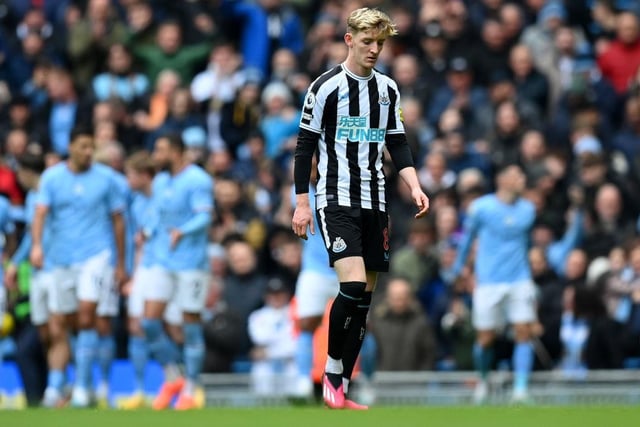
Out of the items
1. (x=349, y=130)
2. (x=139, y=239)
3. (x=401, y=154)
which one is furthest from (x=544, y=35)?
(x=349, y=130)

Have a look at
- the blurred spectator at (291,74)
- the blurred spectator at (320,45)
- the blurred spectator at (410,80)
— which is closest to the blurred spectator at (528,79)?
the blurred spectator at (410,80)

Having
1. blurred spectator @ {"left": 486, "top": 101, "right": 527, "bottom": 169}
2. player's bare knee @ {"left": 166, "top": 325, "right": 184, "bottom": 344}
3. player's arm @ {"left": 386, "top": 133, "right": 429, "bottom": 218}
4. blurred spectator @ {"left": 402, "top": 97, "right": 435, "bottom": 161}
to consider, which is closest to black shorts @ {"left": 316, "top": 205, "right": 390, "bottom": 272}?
player's arm @ {"left": 386, "top": 133, "right": 429, "bottom": 218}

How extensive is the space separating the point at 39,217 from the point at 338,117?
495 centimetres

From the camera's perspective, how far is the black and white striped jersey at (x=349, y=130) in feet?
35.2

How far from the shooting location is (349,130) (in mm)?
10820

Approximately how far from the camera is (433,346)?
1700cm

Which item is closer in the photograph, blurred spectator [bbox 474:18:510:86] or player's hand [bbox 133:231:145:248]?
player's hand [bbox 133:231:145:248]

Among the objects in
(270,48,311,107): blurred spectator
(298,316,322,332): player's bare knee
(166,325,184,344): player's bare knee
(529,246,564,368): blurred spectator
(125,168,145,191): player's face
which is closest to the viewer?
(298,316,322,332): player's bare knee

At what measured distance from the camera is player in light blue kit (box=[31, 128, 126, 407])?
15.0 metres

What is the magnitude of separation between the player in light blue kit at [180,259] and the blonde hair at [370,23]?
501 centimetres

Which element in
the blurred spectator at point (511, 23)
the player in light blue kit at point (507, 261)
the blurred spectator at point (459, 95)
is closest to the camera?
the player in light blue kit at point (507, 261)

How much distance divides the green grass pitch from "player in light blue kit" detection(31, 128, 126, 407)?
3839mm

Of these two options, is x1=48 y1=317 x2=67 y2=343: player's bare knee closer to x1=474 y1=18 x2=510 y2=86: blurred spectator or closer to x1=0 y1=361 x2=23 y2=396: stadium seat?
x1=0 y1=361 x2=23 y2=396: stadium seat

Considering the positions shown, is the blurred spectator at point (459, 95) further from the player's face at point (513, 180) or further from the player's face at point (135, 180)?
the player's face at point (135, 180)
